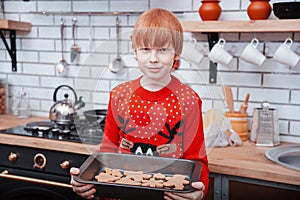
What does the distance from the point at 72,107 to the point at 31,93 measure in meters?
0.57

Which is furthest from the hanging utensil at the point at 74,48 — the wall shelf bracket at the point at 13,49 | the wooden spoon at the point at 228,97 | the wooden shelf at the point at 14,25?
the wooden spoon at the point at 228,97

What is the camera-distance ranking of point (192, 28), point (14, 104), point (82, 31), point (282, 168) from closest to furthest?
1. point (282, 168)
2. point (192, 28)
3. point (82, 31)
4. point (14, 104)

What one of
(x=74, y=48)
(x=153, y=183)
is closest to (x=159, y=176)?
(x=153, y=183)

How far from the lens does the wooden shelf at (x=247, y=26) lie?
1.59 m

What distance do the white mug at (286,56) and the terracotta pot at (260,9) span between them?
15cm

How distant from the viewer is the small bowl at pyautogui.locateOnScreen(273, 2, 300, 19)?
1.59 meters

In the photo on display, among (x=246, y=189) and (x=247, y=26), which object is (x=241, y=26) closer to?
(x=247, y=26)

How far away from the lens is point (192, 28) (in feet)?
5.77

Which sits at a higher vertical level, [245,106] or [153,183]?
[245,106]

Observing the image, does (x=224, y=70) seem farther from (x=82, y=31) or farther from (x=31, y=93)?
(x=31, y=93)

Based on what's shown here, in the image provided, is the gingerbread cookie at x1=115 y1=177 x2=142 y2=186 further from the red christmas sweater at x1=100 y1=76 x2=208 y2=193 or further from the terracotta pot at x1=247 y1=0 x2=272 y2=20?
the terracotta pot at x1=247 y1=0 x2=272 y2=20

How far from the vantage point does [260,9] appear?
167 centimetres

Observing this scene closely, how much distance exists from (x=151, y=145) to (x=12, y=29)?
1.36m

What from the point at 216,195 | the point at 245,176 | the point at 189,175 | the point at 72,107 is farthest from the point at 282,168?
the point at 72,107
